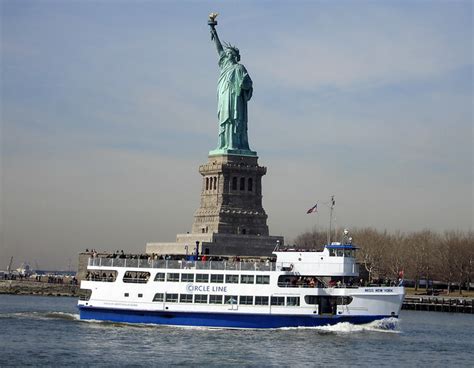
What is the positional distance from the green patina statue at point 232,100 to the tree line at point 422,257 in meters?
21.9

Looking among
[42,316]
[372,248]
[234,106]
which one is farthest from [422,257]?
[42,316]

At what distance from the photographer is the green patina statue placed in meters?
129

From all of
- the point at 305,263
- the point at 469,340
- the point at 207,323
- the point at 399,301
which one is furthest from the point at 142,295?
the point at 469,340

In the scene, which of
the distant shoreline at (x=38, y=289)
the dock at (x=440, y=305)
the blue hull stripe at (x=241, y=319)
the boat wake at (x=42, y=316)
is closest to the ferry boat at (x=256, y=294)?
the blue hull stripe at (x=241, y=319)

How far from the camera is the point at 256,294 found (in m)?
74.3

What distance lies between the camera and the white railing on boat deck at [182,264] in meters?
75.0

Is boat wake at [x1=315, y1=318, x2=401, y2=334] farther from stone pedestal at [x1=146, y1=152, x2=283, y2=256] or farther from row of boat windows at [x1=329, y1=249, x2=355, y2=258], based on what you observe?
stone pedestal at [x1=146, y1=152, x2=283, y2=256]

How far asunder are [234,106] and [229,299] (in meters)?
56.8

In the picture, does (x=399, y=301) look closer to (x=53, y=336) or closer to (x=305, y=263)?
(x=305, y=263)

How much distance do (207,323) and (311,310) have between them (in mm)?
6736

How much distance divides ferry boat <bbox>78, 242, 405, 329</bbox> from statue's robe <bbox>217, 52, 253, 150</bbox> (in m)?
53.4

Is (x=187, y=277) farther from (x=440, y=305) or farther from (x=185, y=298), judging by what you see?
(x=440, y=305)

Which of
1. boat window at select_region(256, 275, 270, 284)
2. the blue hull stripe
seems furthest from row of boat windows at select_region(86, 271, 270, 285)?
the blue hull stripe

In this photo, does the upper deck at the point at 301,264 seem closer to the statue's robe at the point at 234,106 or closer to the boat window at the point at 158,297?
the boat window at the point at 158,297
